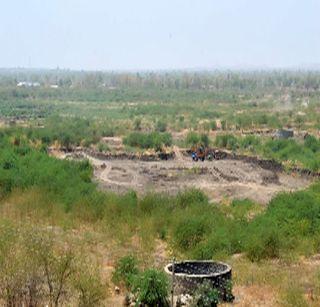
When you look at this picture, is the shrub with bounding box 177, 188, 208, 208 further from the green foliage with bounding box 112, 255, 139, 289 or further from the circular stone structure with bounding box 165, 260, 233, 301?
the circular stone structure with bounding box 165, 260, 233, 301

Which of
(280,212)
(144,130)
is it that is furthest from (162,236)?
(144,130)

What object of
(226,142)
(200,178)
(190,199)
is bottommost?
(200,178)

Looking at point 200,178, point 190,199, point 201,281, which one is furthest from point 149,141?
point 201,281

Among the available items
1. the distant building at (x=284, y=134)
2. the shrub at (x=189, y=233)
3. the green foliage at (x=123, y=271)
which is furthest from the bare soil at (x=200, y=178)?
the green foliage at (x=123, y=271)

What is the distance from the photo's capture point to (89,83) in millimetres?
170500

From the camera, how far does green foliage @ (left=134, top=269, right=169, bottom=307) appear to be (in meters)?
13.9

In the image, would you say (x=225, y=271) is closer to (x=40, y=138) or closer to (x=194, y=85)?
(x=40, y=138)

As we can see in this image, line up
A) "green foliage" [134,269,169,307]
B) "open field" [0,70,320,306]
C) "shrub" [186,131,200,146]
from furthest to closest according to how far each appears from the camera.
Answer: "shrub" [186,131,200,146] → "open field" [0,70,320,306] → "green foliage" [134,269,169,307]

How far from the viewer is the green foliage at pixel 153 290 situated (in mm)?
13922

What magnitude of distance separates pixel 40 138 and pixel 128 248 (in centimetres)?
3292

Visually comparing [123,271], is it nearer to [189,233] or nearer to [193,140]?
[189,233]

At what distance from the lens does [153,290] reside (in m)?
13.9

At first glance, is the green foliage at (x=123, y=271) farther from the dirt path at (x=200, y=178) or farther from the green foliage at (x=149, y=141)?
the green foliage at (x=149, y=141)

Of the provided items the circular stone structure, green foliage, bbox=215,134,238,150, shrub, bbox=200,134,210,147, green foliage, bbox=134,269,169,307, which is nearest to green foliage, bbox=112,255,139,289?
the circular stone structure
